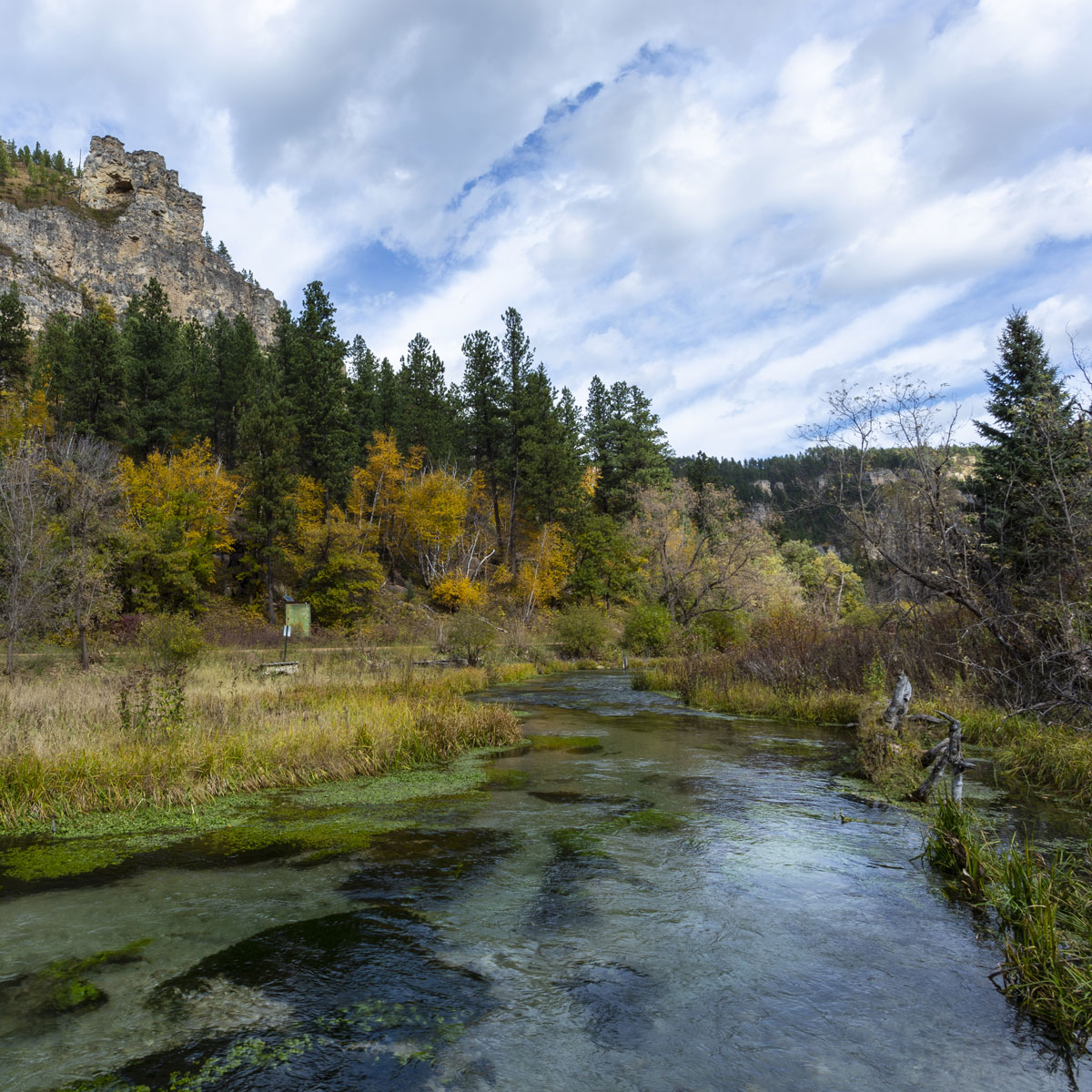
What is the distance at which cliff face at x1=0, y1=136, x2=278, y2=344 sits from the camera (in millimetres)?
80312

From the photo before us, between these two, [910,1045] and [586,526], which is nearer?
[910,1045]

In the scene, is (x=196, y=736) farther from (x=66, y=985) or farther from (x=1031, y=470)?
(x=1031, y=470)

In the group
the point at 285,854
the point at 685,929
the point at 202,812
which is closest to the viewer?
the point at 685,929

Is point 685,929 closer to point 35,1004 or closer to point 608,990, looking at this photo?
point 608,990

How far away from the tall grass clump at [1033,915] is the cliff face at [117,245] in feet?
312

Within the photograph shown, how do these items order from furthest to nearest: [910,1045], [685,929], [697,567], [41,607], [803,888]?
[697,567], [41,607], [803,888], [685,929], [910,1045]

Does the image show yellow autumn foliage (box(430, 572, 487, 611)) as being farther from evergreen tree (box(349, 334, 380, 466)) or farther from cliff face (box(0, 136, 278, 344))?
cliff face (box(0, 136, 278, 344))

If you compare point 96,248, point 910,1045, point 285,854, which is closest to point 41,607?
point 285,854

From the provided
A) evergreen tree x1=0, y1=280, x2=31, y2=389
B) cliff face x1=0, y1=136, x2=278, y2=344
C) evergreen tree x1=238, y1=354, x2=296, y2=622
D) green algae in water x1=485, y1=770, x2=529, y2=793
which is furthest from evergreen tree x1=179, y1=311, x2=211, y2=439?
green algae in water x1=485, y1=770, x2=529, y2=793

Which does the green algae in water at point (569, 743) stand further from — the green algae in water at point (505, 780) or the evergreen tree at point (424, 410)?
the evergreen tree at point (424, 410)

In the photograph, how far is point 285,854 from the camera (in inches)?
285

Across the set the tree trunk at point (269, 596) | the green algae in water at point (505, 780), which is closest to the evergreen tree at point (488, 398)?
the tree trunk at point (269, 596)

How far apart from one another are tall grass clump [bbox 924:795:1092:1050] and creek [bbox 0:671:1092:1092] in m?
0.21

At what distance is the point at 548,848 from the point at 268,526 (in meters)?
35.5
